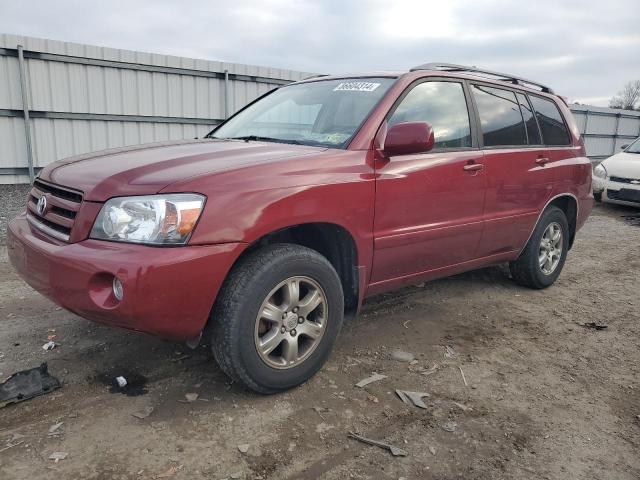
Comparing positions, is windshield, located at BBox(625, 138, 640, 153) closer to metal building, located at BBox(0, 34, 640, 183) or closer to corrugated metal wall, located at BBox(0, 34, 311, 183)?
metal building, located at BBox(0, 34, 640, 183)

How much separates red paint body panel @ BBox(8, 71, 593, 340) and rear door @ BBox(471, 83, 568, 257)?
0.07 ft

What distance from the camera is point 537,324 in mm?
4082

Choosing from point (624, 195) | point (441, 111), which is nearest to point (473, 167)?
point (441, 111)

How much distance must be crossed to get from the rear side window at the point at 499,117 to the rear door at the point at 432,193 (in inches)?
6.7

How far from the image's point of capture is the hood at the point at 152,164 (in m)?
2.49

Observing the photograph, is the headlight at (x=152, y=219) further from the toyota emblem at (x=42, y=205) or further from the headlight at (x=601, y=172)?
the headlight at (x=601, y=172)

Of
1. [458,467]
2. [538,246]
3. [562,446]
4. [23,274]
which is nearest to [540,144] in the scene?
[538,246]

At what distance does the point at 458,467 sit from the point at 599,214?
30.0 ft

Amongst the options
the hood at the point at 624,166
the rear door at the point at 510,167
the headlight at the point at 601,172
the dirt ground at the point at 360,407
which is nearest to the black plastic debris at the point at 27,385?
the dirt ground at the point at 360,407

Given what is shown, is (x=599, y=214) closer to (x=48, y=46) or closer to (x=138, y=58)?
(x=138, y=58)

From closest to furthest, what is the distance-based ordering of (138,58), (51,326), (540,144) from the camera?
(51,326)
(540,144)
(138,58)

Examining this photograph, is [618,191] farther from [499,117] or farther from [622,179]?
[499,117]

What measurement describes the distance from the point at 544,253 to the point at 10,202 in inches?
296

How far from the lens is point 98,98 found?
31.7ft
